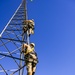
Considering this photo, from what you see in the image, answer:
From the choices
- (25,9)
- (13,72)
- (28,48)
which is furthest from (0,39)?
(25,9)

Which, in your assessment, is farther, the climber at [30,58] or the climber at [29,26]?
the climber at [29,26]

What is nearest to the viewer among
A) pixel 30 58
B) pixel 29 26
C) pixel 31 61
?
pixel 31 61

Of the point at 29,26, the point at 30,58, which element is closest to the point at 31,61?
the point at 30,58

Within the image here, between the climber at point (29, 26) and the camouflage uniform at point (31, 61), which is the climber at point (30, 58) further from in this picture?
the climber at point (29, 26)

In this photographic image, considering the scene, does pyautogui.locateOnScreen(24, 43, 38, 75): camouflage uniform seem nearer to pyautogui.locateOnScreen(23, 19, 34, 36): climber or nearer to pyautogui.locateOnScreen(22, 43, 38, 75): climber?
pyautogui.locateOnScreen(22, 43, 38, 75): climber

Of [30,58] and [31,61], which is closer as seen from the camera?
[31,61]

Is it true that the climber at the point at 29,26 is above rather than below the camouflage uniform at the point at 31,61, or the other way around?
above

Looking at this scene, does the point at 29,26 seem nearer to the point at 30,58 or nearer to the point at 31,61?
the point at 30,58

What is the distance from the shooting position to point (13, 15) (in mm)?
13578

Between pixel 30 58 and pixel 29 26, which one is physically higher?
pixel 29 26

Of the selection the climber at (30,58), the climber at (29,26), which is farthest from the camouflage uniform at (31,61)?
the climber at (29,26)

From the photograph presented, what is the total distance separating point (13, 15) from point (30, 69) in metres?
5.27

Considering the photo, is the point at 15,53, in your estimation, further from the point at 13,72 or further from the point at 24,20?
the point at 24,20

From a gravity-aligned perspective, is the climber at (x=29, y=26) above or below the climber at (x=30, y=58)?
above
